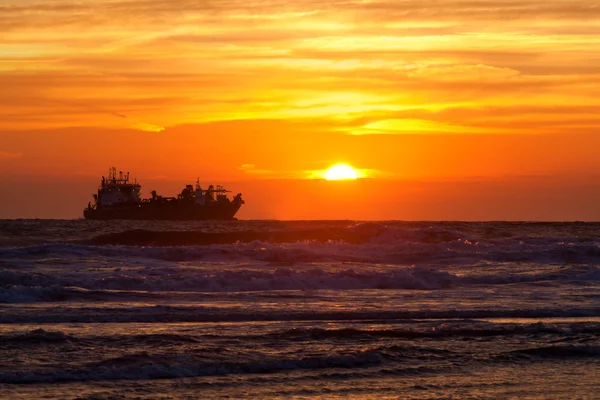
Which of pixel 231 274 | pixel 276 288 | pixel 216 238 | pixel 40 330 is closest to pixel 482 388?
pixel 40 330

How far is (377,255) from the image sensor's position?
37.9 metres

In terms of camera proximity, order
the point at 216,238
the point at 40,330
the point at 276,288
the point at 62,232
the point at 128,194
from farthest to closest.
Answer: the point at 128,194
the point at 62,232
the point at 216,238
the point at 276,288
the point at 40,330

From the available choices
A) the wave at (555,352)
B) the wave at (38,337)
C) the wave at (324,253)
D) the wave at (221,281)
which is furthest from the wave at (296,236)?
the wave at (38,337)

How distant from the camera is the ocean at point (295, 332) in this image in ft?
37.3

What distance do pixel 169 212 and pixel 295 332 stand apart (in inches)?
4312

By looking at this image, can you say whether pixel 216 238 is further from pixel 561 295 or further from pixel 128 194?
pixel 128 194

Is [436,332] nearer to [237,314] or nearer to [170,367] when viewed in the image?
[237,314]

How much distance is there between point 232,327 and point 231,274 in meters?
9.98

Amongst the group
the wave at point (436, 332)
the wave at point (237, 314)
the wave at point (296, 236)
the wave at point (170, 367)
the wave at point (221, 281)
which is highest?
the wave at point (296, 236)

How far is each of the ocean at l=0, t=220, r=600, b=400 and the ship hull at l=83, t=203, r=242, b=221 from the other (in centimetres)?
9215

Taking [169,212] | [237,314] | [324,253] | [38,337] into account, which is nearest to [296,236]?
[324,253]

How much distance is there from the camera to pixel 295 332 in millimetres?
14844

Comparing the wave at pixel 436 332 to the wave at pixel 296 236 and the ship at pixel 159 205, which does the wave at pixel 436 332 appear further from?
the ship at pixel 159 205

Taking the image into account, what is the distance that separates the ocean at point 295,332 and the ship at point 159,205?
9249cm
